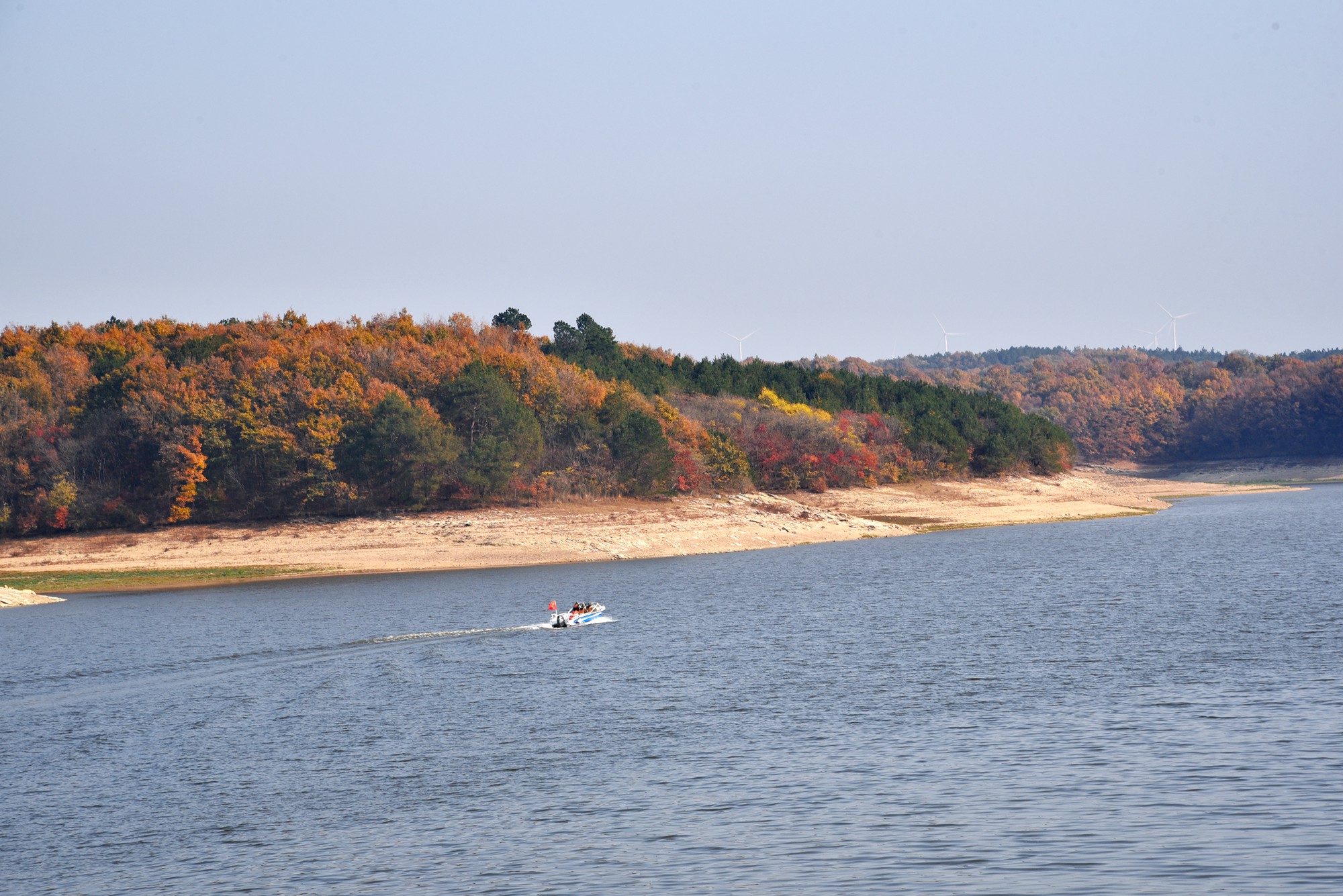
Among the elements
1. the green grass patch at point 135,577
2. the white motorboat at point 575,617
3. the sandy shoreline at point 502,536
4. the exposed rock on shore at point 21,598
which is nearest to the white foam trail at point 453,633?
the white motorboat at point 575,617

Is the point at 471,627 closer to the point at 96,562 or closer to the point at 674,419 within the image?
the point at 96,562

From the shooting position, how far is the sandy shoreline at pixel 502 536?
83.2 metres

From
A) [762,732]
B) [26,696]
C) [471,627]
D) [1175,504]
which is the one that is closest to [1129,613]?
[762,732]

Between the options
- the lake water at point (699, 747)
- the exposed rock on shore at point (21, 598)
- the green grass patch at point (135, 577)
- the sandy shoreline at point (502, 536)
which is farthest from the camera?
the sandy shoreline at point (502, 536)

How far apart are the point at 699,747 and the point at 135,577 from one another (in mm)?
60392

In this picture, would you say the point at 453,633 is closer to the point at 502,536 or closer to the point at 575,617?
the point at 575,617

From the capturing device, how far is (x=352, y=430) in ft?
316

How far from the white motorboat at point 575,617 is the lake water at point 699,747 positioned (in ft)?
5.07

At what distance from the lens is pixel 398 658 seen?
4428cm

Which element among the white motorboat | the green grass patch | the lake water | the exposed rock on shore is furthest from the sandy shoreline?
the white motorboat

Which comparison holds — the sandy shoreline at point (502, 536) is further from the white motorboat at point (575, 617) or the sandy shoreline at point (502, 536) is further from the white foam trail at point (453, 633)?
the white foam trail at point (453, 633)

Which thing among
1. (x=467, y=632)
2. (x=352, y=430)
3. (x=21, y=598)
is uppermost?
(x=352, y=430)

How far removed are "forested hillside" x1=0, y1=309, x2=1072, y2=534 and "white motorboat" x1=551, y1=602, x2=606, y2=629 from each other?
42.6 metres

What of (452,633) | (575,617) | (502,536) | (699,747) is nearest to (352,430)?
(502,536)
